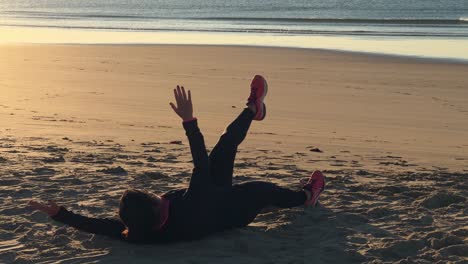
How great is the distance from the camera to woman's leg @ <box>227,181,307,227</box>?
15.8 feet

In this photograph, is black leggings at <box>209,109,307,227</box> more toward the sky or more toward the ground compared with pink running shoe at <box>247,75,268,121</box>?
more toward the ground

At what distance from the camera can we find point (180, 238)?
4648 millimetres

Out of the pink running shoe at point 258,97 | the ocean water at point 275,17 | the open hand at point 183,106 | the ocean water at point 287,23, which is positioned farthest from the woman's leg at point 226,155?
the ocean water at point 275,17

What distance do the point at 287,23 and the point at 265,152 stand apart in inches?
1232

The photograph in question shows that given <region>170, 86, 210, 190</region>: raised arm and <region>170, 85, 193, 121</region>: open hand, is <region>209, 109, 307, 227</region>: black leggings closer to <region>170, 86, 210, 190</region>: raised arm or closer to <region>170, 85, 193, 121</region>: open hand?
<region>170, 86, 210, 190</region>: raised arm

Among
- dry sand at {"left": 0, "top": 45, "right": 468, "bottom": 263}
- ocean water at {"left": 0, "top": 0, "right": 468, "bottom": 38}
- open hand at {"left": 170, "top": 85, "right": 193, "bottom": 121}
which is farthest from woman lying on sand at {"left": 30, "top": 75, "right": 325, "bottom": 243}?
ocean water at {"left": 0, "top": 0, "right": 468, "bottom": 38}

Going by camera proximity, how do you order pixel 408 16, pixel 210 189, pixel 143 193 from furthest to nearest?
1. pixel 408 16
2. pixel 210 189
3. pixel 143 193

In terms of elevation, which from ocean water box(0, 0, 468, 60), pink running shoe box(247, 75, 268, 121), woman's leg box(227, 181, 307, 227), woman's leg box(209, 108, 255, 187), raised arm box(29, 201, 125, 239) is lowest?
raised arm box(29, 201, 125, 239)

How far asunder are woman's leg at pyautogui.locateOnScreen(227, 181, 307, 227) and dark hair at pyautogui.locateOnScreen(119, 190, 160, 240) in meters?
0.62

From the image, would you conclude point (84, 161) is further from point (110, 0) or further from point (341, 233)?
point (110, 0)

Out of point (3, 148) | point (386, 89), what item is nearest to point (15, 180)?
point (3, 148)

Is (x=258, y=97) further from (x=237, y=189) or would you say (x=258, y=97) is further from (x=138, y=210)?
(x=138, y=210)

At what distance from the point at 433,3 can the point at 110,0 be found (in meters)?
30.1

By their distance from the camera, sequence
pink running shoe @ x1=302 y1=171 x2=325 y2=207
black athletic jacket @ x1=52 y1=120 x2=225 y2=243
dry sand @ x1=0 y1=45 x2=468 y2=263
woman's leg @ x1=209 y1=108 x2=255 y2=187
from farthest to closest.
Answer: pink running shoe @ x1=302 y1=171 x2=325 y2=207 → woman's leg @ x1=209 y1=108 x2=255 y2=187 → dry sand @ x1=0 y1=45 x2=468 y2=263 → black athletic jacket @ x1=52 y1=120 x2=225 y2=243
